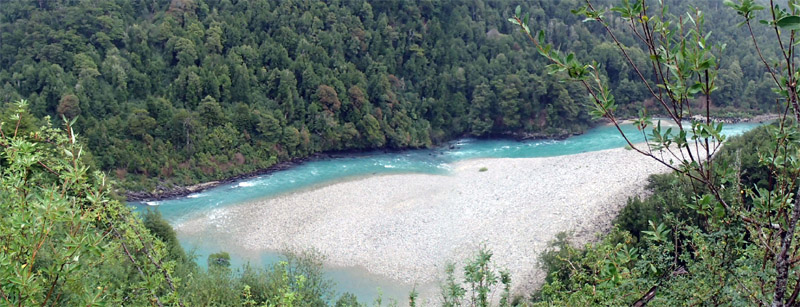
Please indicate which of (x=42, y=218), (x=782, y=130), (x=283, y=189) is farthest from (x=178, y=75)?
(x=782, y=130)

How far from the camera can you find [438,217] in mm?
23188

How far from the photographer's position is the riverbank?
64.4 ft

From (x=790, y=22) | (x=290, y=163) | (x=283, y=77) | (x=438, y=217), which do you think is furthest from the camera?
(x=283, y=77)

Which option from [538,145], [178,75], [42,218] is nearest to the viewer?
[42,218]

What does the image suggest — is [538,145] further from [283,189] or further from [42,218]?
[42,218]

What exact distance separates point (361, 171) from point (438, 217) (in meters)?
8.78

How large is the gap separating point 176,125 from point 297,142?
665 centimetres

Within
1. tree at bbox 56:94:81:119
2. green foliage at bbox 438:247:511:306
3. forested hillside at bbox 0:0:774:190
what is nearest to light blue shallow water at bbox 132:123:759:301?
forested hillside at bbox 0:0:774:190

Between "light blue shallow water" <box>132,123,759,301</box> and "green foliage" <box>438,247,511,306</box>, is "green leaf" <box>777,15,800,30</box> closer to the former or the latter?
"green foliage" <box>438,247,511,306</box>

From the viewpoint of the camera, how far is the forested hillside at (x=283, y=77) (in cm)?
2917

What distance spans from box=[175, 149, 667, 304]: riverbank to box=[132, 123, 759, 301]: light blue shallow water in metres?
0.79

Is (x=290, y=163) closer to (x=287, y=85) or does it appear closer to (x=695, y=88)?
(x=287, y=85)

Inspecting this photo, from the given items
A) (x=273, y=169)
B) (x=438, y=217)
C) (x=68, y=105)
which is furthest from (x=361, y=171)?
(x=68, y=105)

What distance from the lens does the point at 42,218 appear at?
3.63 metres
